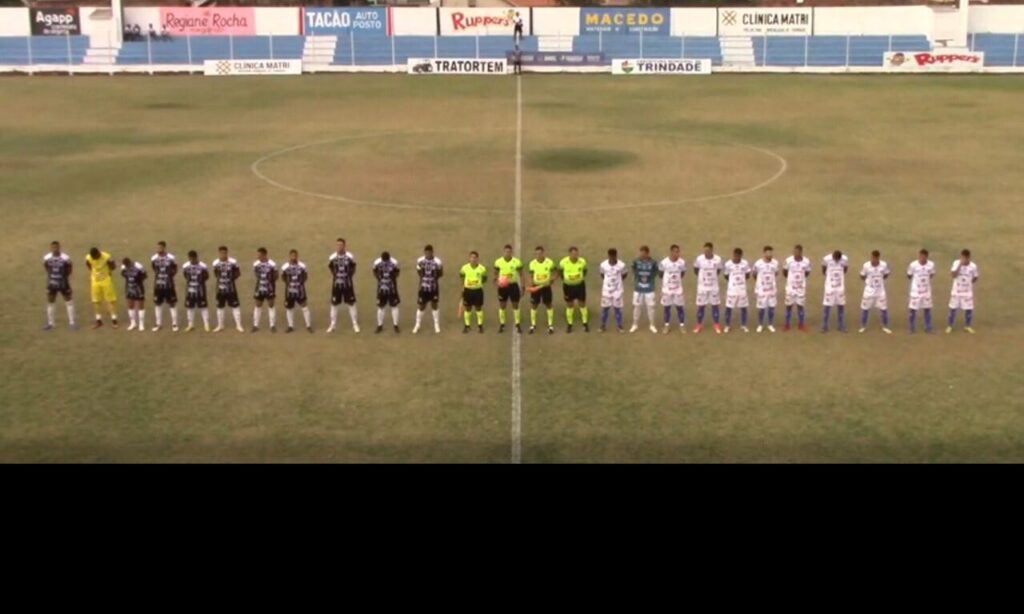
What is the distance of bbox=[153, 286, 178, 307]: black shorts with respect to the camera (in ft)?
64.4

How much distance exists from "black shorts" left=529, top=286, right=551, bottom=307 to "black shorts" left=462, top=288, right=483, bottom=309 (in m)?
0.96

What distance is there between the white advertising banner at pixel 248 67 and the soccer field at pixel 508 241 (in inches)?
422

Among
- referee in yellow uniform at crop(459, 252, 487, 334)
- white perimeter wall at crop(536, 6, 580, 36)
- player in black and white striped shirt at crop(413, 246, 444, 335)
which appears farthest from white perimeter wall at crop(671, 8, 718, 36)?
player in black and white striped shirt at crop(413, 246, 444, 335)

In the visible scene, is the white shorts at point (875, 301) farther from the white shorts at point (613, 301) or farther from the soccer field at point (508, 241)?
the white shorts at point (613, 301)

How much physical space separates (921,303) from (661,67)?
151 feet

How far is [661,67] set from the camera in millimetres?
63469

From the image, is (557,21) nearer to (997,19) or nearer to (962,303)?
(997,19)

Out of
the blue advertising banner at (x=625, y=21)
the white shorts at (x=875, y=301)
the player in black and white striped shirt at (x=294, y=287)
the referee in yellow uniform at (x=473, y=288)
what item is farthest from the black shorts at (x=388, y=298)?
the blue advertising banner at (x=625, y=21)

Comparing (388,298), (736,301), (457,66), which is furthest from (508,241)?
(457,66)

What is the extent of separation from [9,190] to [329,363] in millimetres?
18228

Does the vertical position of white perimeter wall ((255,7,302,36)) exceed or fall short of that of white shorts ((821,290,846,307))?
it exceeds it

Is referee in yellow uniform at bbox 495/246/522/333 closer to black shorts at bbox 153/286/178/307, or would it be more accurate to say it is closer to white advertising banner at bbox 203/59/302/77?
black shorts at bbox 153/286/178/307

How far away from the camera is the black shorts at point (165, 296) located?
19641 millimetres
